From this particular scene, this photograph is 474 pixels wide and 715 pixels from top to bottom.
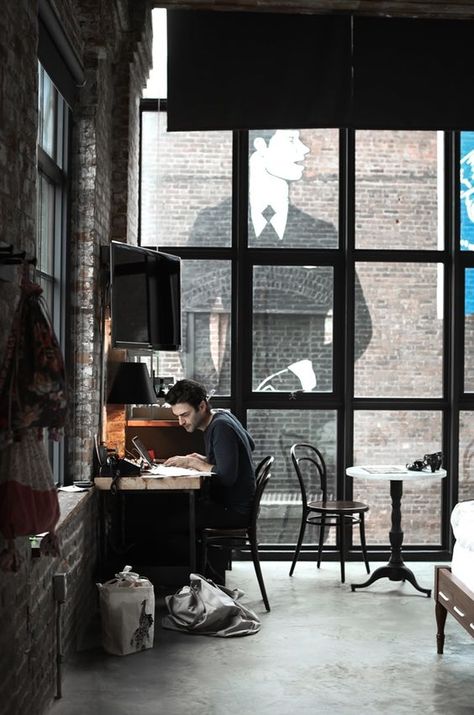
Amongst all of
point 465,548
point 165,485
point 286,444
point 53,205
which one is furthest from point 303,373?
point 465,548

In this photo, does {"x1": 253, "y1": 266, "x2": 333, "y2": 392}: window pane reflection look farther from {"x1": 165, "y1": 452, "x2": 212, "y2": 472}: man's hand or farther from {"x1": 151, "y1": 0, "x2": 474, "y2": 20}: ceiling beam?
{"x1": 151, "y1": 0, "x2": 474, "y2": 20}: ceiling beam

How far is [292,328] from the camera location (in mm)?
7883

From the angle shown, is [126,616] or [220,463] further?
[220,463]

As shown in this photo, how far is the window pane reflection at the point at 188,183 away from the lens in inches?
307

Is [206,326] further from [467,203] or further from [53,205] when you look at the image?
[53,205]

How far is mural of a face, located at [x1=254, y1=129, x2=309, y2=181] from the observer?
781 cm

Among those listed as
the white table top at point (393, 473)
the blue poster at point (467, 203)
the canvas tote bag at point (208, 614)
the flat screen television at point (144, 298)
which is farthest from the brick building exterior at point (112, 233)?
the white table top at point (393, 473)

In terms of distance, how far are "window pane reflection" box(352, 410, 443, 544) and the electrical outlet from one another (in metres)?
3.84

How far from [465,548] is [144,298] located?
268 centimetres

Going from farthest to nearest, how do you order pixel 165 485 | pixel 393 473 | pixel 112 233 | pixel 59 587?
1. pixel 112 233
2. pixel 393 473
3. pixel 165 485
4. pixel 59 587

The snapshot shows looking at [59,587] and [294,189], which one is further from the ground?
[294,189]

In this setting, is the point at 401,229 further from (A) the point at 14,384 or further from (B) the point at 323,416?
(A) the point at 14,384

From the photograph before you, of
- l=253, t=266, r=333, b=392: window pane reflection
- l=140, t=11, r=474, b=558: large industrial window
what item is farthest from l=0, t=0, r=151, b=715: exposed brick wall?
l=253, t=266, r=333, b=392: window pane reflection

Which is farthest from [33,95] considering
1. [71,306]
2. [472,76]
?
[472,76]
